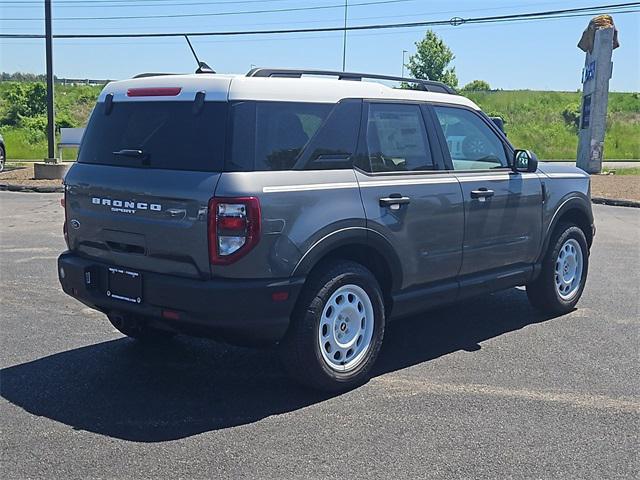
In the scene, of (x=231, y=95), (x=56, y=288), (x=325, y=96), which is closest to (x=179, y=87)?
(x=231, y=95)

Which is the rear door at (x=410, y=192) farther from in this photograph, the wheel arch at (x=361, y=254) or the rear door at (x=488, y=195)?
the rear door at (x=488, y=195)

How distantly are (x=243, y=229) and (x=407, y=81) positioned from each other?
2.21 m

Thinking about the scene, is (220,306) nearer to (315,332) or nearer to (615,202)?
(315,332)

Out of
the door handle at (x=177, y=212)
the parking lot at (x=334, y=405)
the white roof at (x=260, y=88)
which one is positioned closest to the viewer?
the parking lot at (x=334, y=405)

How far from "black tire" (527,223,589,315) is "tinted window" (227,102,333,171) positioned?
2.93m

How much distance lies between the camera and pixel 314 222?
4.55 metres

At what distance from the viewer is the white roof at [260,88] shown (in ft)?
14.6

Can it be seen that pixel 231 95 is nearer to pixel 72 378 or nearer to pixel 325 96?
pixel 325 96

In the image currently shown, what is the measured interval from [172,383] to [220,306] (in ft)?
3.23

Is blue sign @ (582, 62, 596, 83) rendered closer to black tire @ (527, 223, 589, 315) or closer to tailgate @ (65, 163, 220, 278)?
black tire @ (527, 223, 589, 315)

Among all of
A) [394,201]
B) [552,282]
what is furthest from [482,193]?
[552,282]

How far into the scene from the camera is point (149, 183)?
14.9 feet

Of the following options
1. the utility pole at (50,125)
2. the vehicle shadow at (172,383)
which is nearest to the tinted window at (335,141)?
the vehicle shadow at (172,383)

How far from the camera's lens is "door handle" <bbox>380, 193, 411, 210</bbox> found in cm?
500
